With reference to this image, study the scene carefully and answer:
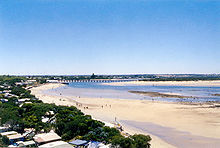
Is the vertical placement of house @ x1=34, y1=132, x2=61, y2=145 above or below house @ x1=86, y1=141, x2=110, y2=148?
above

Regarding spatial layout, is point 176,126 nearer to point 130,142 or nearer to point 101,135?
point 101,135

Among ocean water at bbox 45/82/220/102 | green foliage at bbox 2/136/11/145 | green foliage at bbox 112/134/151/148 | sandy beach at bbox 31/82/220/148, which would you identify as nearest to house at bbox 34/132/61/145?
green foliage at bbox 2/136/11/145

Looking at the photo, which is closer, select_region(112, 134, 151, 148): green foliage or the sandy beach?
select_region(112, 134, 151, 148): green foliage

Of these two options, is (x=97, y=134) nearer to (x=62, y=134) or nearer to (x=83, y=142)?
(x=83, y=142)

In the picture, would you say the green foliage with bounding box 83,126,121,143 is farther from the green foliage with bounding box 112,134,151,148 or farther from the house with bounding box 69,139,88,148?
the green foliage with bounding box 112,134,151,148

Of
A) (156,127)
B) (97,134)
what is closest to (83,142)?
(97,134)

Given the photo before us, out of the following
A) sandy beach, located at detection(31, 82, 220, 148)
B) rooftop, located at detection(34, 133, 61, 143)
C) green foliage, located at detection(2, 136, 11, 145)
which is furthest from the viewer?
sandy beach, located at detection(31, 82, 220, 148)

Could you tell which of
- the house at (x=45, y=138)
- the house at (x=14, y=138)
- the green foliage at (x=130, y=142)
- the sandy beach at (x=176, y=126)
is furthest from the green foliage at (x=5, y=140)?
the sandy beach at (x=176, y=126)

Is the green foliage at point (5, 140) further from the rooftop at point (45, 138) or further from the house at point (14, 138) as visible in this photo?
the rooftop at point (45, 138)

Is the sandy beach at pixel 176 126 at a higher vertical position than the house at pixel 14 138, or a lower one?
lower

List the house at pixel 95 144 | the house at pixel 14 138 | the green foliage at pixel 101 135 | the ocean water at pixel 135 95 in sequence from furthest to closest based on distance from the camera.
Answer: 1. the ocean water at pixel 135 95
2. the green foliage at pixel 101 135
3. the house at pixel 14 138
4. the house at pixel 95 144

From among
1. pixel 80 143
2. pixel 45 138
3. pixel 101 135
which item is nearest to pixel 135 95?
pixel 101 135

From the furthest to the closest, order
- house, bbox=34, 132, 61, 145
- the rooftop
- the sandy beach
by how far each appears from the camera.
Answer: the sandy beach < the rooftop < house, bbox=34, 132, 61, 145
